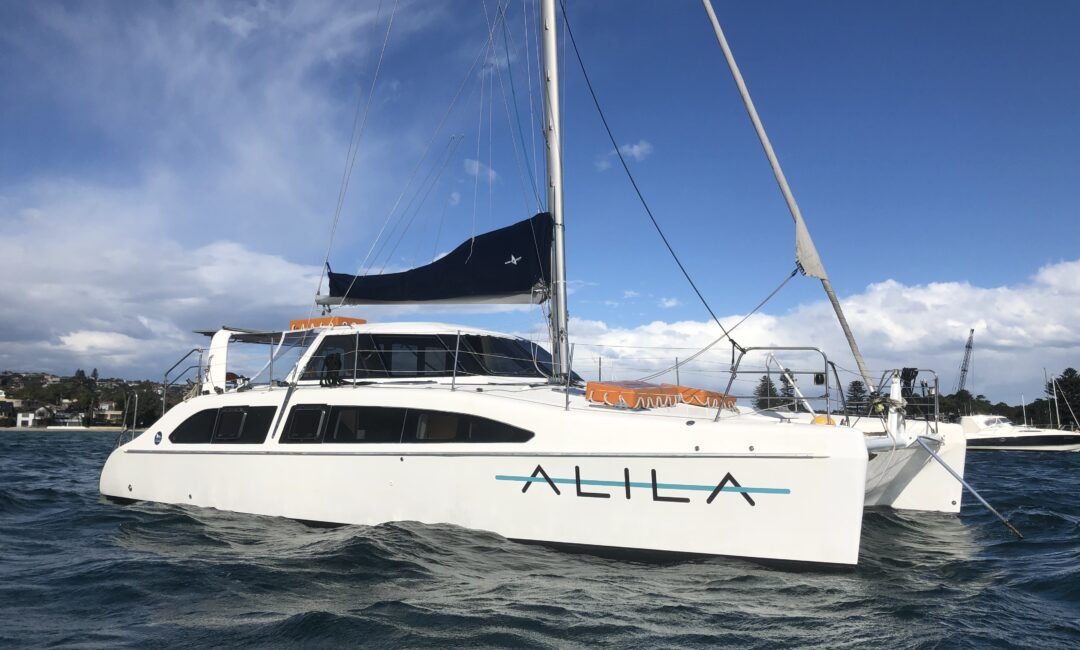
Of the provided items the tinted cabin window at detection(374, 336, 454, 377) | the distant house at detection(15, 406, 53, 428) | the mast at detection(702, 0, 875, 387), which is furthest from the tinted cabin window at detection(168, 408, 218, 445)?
the distant house at detection(15, 406, 53, 428)

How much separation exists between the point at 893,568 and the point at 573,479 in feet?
9.68

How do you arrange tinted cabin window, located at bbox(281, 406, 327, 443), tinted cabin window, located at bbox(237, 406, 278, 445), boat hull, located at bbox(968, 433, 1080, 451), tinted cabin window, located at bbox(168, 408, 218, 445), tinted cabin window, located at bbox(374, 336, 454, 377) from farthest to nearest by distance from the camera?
boat hull, located at bbox(968, 433, 1080, 451) < tinted cabin window, located at bbox(374, 336, 454, 377) < tinted cabin window, located at bbox(168, 408, 218, 445) < tinted cabin window, located at bbox(237, 406, 278, 445) < tinted cabin window, located at bbox(281, 406, 327, 443)

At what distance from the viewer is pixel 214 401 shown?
8.28m

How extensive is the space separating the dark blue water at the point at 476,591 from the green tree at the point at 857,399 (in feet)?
4.35

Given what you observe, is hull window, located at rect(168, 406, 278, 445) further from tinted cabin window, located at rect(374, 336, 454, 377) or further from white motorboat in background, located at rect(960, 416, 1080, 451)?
white motorboat in background, located at rect(960, 416, 1080, 451)

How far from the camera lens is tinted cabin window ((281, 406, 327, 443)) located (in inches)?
296

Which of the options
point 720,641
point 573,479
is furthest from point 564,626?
point 573,479

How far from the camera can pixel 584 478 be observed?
241 inches

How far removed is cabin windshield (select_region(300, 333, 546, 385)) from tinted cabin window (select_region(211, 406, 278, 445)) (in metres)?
0.66

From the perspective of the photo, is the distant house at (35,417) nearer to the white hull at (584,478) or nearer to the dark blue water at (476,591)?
the dark blue water at (476,591)

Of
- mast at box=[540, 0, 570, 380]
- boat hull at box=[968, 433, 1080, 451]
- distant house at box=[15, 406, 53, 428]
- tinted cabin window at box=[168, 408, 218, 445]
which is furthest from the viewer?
distant house at box=[15, 406, 53, 428]

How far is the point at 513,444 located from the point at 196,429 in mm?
4335

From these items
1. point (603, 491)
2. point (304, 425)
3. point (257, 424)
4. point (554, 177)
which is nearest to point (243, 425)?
point (257, 424)

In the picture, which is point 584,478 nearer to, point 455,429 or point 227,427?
point 455,429
